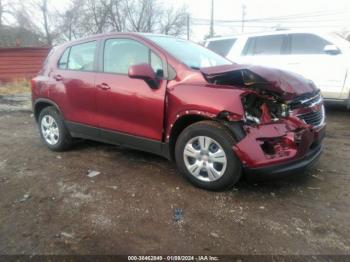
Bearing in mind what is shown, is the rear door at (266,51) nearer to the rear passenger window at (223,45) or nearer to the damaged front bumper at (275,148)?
the rear passenger window at (223,45)

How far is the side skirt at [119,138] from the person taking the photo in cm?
415

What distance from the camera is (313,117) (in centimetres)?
390

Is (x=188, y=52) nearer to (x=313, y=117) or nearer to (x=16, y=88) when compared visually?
(x=313, y=117)

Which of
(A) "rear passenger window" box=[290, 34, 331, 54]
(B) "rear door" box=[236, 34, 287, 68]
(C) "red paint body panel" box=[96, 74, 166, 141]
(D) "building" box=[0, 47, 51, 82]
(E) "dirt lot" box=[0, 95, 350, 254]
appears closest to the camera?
(E) "dirt lot" box=[0, 95, 350, 254]

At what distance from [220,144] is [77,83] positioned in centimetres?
240

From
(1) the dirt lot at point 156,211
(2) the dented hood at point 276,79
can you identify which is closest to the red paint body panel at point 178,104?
(2) the dented hood at point 276,79

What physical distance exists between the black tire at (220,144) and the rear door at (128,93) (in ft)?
1.19

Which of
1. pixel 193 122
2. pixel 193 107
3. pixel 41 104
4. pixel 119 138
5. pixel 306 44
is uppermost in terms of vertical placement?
pixel 306 44

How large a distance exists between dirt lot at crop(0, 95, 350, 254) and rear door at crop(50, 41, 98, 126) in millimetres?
679

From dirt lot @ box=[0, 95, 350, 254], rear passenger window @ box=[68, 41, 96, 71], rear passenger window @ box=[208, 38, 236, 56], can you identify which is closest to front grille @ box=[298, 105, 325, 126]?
dirt lot @ box=[0, 95, 350, 254]

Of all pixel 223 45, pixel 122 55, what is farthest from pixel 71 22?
pixel 122 55

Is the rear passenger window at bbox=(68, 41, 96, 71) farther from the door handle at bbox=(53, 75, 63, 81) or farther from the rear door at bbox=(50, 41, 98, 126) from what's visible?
the door handle at bbox=(53, 75, 63, 81)

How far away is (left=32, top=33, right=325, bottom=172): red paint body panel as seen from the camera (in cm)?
345

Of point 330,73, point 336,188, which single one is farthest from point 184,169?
point 330,73
